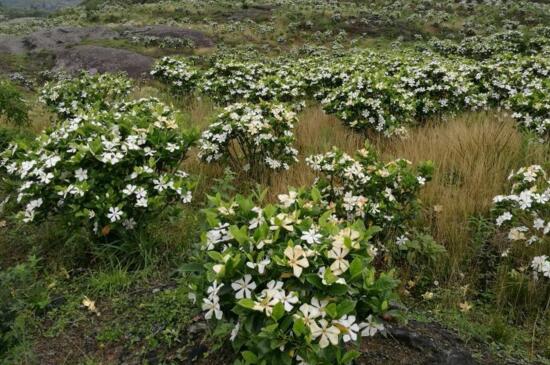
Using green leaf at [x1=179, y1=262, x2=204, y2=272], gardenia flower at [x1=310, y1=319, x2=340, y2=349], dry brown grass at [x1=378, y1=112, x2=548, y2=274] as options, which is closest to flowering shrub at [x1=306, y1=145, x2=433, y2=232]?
dry brown grass at [x1=378, y1=112, x2=548, y2=274]

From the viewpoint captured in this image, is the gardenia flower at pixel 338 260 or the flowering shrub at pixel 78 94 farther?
the flowering shrub at pixel 78 94

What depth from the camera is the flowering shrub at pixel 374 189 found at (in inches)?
142

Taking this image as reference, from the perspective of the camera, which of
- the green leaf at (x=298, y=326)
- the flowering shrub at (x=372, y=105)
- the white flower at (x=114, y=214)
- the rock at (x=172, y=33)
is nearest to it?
the green leaf at (x=298, y=326)

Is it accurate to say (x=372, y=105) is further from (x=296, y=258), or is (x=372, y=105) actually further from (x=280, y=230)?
(x=296, y=258)

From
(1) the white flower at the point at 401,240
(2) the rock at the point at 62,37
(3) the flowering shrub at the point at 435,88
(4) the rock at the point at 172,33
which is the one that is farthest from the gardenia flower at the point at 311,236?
(4) the rock at the point at 172,33

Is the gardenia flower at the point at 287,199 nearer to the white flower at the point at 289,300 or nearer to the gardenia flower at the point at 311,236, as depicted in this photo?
the gardenia flower at the point at 311,236

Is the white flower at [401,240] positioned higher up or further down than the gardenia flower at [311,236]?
further down

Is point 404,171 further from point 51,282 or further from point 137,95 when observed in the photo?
point 137,95

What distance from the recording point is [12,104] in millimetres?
7191

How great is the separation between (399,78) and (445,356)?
5.39 m

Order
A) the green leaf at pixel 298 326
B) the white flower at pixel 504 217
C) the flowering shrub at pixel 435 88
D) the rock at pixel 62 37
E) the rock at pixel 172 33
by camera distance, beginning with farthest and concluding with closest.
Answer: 1. the rock at pixel 172 33
2. the rock at pixel 62 37
3. the flowering shrub at pixel 435 88
4. the white flower at pixel 504 217
5. the green leaf at pixel 298 326

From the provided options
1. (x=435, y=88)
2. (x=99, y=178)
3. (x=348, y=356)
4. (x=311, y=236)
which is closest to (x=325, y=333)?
(x=348, y=356)

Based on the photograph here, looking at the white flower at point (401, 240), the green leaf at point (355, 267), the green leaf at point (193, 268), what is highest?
the green leaf at point (355, 267)

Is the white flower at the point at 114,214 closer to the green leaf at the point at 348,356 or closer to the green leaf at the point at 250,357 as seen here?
the green leaf at the point at 250,357
